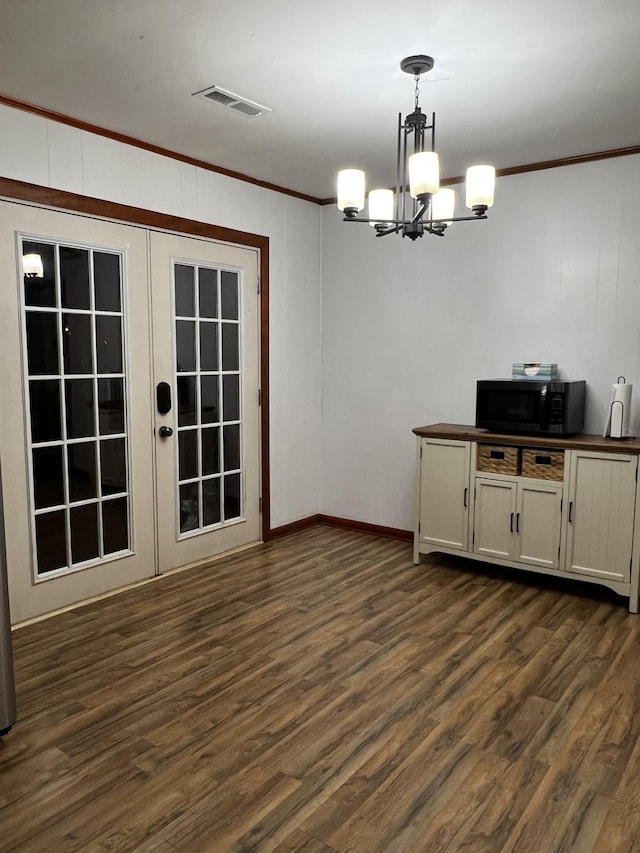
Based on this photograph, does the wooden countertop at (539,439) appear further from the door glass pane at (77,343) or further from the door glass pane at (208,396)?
the door glass pane at (77,343)

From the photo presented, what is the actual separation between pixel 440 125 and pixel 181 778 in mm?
3298

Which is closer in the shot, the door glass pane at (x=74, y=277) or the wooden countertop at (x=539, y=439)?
the door glass pane at (x=74, y=277)

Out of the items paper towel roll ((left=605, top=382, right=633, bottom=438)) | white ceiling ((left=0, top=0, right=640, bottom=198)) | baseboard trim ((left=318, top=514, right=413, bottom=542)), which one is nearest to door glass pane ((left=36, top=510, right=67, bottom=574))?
white ceiling ((left=0, top=0, right=640, bottom=198))

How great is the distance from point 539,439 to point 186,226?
256 cm

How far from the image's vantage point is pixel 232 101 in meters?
3.16

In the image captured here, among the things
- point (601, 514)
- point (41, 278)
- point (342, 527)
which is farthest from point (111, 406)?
point (601, 514)

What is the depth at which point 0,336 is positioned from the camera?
3.21 meters

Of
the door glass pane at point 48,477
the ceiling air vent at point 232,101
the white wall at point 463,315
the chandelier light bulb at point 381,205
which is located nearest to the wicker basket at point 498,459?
the white wall at point 463,315

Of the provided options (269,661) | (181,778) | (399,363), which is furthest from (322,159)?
(181,778)

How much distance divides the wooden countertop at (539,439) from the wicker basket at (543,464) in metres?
0.06

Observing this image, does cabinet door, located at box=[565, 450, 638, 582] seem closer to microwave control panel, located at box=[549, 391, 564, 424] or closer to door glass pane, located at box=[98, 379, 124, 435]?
microwave control panel, located at box=[549, 391, 564, 424]

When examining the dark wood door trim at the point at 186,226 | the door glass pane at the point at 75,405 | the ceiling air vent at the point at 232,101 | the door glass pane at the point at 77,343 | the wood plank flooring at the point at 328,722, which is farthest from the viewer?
the door glass pane at the point at 77,343

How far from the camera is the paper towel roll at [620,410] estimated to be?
148 inches

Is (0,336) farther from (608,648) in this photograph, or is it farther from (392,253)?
(608,648)
